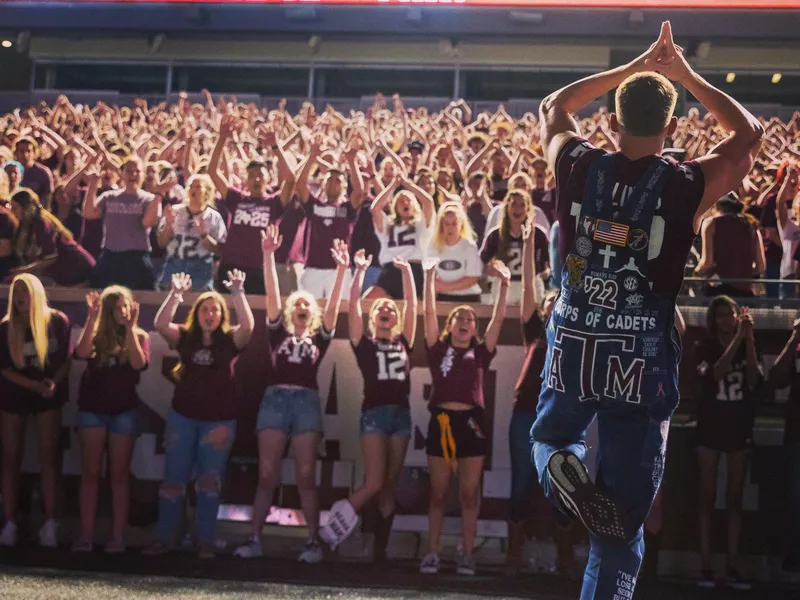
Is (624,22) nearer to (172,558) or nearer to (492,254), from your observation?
(492,254)

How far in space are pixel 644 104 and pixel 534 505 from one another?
378cm

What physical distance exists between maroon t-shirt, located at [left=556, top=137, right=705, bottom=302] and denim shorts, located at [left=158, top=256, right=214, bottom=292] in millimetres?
4455

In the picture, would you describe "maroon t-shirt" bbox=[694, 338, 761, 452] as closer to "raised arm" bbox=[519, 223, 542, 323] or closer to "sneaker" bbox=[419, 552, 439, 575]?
"raised arm" bbox=[519, 223, 542, 323]

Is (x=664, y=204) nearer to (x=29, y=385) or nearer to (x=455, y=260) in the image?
(x=455, y=260)

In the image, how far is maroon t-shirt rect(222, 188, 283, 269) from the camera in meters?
6.96

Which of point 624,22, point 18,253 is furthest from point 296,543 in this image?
point 624,22

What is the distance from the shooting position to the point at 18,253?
7.36 meters

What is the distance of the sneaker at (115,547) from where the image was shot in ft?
19.8

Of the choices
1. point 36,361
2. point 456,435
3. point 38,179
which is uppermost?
point 38,179

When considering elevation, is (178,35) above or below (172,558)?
above

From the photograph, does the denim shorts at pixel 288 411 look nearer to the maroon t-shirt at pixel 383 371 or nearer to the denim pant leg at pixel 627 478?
the maroon t-shirt at pixel 383 371

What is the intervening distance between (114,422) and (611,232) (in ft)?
14.2

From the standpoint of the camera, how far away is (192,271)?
22.7ft

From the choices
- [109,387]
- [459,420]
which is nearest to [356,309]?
[459,420]
